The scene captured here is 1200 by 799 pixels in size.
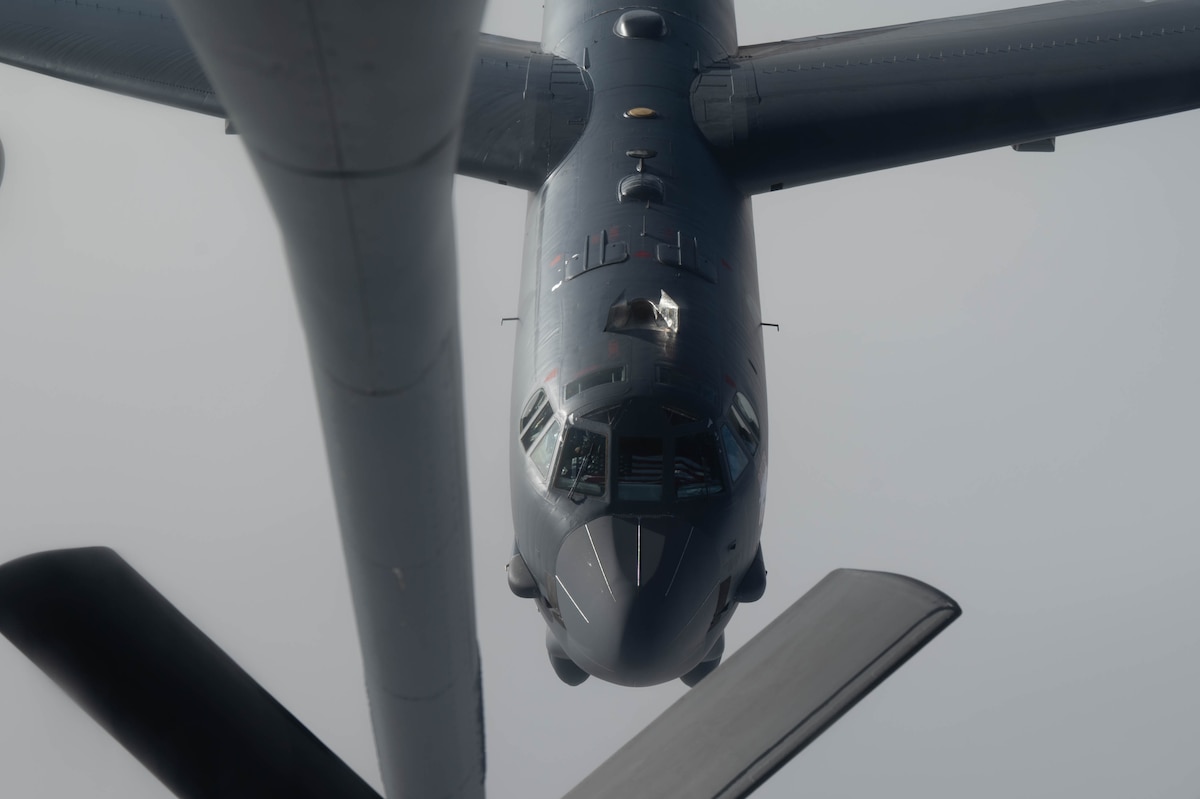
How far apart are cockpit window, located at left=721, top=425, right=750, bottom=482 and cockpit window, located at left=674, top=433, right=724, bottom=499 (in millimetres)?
247

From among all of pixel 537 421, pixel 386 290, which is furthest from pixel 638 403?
pixel 386 290

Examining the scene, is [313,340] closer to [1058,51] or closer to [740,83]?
[740,83]

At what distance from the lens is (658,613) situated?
13953 mm

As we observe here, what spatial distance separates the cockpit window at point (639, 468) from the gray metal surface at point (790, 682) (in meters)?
9.66

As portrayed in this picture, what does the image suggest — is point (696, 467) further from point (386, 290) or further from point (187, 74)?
point (187, 74)

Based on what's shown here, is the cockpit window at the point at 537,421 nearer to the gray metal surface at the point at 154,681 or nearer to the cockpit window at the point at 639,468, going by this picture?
the cockpit window at the point at 639,468

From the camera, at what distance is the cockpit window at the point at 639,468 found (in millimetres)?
14703

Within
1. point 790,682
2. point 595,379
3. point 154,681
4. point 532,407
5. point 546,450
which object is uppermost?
point 154,681

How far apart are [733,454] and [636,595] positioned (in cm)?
256

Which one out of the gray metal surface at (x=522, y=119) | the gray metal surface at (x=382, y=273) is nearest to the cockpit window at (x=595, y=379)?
the gray metal surface at (x=522, y=119)

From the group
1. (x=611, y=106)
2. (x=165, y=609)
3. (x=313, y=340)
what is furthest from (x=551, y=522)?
(x=165, y=609)

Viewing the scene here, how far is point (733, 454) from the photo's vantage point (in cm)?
1549

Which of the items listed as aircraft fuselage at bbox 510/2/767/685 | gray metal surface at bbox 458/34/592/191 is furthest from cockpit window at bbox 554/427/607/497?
gray metal surface at bbox 458/34/592/191

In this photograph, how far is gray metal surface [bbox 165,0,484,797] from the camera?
4.47m
